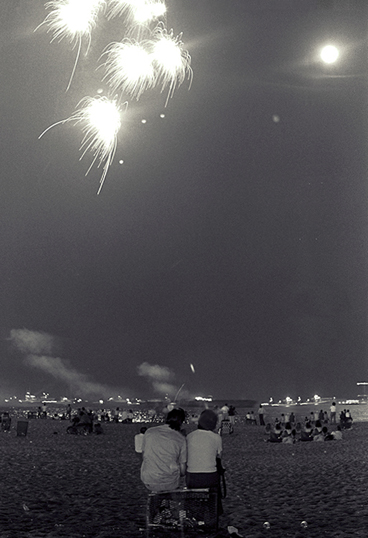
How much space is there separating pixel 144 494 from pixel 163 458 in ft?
15.0

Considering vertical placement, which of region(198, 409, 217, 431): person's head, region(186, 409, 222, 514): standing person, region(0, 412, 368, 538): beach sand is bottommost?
region(0, 412, 368, 538): beach sand

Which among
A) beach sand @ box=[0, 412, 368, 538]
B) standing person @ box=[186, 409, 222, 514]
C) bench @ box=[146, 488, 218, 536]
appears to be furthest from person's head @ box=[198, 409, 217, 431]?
beach sand @ box=[0, 412, 368, 538]

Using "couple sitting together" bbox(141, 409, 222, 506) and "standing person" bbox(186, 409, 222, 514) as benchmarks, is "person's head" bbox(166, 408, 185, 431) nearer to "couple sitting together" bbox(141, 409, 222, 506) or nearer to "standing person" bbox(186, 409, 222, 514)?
"couple sitting together" bbox(141, 409, 222, 506)

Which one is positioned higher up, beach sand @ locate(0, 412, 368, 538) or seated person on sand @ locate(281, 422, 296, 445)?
seated person on sand @ locate(281, 422, 296, 445)

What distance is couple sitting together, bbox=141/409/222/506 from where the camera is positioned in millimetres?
7891

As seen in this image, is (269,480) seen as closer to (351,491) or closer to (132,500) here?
(351,491)

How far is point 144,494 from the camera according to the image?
475 inches

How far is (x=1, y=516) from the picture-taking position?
9.63 m

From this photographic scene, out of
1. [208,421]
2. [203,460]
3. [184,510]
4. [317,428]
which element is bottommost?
[184,510]

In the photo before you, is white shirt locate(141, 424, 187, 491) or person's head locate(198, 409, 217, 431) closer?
white shirt locate(141, 424, 187, 491)

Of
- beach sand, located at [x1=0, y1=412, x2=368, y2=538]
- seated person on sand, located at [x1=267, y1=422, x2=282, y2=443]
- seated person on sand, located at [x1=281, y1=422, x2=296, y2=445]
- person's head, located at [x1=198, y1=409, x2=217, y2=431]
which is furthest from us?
seated person on sand, located at [x1=267, y1=422, x2=282, y2=443]

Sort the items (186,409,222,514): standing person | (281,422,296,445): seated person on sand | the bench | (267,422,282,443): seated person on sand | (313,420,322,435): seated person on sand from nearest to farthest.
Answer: the bench → (186,409,222,514): standing person → (281,422,296,445): seated person on sand → (267,422,282,443): seated person on sand → (313,420,322,435): seated person on sand

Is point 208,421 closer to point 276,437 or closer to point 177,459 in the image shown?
point 177,459

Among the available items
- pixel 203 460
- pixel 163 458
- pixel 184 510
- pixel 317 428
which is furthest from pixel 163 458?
pixel 317 428
